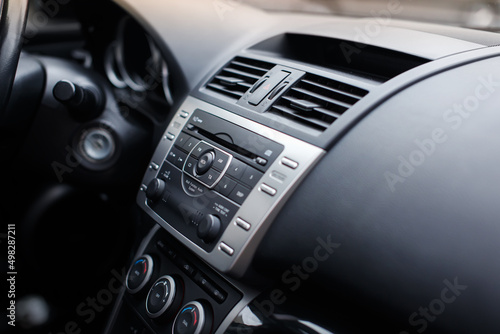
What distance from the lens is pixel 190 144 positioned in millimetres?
1081

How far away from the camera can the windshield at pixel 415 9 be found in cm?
126

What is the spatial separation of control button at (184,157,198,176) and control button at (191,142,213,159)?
0.01 m

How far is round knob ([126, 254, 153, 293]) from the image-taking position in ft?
3.48

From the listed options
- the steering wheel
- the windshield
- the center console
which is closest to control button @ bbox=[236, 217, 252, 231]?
the center console

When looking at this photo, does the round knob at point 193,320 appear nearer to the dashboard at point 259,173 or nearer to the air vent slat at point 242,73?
the dashboard at point 259,173

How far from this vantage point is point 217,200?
3.12ft

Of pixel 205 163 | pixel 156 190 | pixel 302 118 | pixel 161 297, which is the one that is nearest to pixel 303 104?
pixel 302 118

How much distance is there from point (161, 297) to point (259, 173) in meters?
0.34

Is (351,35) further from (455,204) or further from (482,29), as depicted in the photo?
(455,204)

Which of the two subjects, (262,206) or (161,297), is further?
(161,297)

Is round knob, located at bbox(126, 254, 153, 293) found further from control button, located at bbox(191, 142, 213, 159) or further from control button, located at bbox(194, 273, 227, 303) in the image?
control button, located at bbox(191, 142, 213, 159)

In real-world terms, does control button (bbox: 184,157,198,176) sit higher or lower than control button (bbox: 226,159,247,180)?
lower

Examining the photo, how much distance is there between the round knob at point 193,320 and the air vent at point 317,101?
422 millimetres

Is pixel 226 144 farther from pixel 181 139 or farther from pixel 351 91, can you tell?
pixel 351 91
